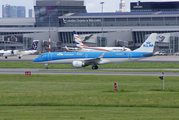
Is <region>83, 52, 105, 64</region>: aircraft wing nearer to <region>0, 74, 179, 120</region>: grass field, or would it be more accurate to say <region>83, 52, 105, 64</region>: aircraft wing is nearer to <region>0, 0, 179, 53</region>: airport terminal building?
<region>0, 74, 179, 120</region>: grass field

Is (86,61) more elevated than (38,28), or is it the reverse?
(38,28)

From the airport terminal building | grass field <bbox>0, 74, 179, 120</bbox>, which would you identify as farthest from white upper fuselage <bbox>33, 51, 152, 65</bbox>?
the airport terminal building

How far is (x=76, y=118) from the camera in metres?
15.8

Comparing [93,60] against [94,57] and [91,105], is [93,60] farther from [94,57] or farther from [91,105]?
[91,105]

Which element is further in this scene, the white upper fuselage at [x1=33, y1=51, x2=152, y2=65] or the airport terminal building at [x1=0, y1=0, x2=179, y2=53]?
the airport terminal building at [x1=0, y1=0, x2=179, y2=53]

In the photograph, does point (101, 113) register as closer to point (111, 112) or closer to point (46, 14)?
point (111, 112)

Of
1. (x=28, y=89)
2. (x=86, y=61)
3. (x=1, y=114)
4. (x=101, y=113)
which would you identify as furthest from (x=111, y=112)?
(x=86, y=61)

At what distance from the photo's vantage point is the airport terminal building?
118 meters

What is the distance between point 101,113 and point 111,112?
2.14 feet

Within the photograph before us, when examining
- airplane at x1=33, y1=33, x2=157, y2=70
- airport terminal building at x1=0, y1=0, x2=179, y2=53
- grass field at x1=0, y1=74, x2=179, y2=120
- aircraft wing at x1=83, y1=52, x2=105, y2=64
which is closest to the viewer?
grass field at x1=0, y1=74, x2=179, y2=120

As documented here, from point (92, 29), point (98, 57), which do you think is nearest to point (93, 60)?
point (98, 57)

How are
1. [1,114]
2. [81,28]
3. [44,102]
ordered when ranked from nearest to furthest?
[1,114]
[44,102]
[81,28]

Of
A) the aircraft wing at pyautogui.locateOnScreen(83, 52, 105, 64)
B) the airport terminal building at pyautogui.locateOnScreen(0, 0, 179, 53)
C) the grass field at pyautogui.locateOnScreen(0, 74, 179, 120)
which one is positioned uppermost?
the airport terminal building at pyautogui.locateOnScreen(0, 0, 179, 53)

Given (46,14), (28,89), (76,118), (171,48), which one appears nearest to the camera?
(76,118)
